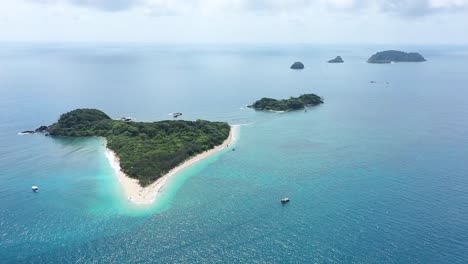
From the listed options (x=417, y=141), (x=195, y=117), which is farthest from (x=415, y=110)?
(x=195, y=117)

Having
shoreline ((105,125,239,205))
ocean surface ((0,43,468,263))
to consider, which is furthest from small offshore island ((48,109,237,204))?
ocean surface ((0,43,468,263))

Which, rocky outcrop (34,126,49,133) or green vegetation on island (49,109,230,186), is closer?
green vegetation on island (49,109,230,186)

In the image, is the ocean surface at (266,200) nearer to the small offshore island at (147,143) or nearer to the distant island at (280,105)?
the small offshore island at (147,143)

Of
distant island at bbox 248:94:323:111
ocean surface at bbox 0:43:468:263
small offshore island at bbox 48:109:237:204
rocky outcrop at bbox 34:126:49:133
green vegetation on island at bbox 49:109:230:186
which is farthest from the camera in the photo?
distant island at bbox 248:94:323:111

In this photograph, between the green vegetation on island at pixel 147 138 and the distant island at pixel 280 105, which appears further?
the distant island at pixel 280 105

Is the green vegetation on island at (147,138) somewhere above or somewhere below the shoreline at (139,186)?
above

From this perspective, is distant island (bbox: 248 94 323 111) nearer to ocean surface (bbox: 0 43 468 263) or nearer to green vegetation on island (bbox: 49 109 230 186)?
ocean surface (bbox: 0 43 468 263)

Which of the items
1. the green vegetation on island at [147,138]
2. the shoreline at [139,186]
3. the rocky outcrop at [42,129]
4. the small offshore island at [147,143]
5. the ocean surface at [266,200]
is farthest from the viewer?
the rocky outcrop at [42,129]

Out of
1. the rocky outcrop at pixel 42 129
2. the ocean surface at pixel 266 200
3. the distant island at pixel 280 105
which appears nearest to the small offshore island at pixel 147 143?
the rocky outcrop at pixel 42 129
